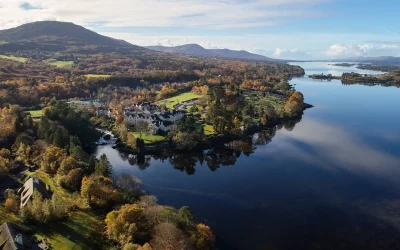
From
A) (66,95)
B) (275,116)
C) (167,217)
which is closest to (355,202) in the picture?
(167,217)

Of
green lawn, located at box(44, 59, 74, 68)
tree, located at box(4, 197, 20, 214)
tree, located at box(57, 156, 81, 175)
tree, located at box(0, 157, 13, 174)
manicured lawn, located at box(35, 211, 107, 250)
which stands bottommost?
manicured lawn, located at box(35, 211, 107, 250)

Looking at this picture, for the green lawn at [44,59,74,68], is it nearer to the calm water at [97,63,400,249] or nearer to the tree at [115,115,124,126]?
the tree at [115,115,124,126]

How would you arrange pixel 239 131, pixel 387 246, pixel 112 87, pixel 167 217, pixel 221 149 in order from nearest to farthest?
pixel 167 217 < pixel 387 246 < pixel 221 149 < pixel 239 131 < pixel 112 87

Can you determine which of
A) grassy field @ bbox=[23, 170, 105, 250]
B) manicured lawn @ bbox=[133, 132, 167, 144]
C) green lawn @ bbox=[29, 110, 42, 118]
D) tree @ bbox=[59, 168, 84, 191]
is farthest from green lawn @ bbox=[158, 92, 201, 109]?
grassy field @ bbox=[23, 170, 105, 250]

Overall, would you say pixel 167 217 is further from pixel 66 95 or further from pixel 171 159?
pixel 66 95

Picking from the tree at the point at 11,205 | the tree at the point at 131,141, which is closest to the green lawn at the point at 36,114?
the tree at the point at 131,141

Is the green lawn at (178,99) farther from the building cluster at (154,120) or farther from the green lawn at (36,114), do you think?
the green lawn at (36,114)
